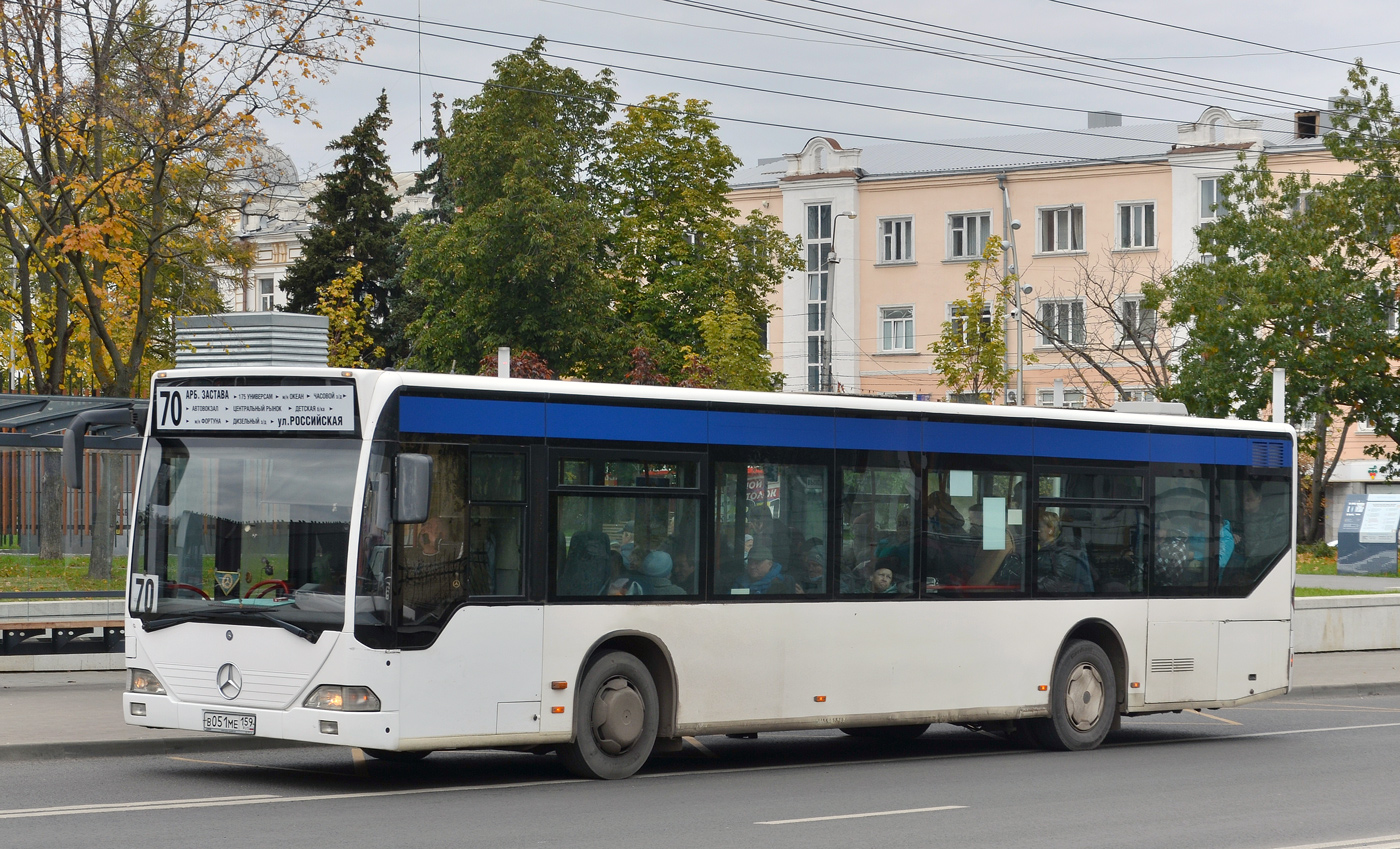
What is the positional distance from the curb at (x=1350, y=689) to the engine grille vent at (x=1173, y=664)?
6040 mm

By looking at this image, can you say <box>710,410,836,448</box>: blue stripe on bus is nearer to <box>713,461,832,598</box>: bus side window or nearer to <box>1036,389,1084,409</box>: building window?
<box>713,461,832,598</box>: bus side window

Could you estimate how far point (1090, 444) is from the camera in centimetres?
1538

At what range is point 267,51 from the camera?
23.9 meters

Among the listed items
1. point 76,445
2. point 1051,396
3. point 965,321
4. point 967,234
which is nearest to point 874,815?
point 76,445

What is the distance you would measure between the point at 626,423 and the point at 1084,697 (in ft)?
18.0

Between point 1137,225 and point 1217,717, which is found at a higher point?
point 1137,225

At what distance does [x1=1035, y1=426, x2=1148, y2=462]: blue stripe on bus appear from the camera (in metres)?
15.1

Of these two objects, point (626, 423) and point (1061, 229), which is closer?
point (626, 423)

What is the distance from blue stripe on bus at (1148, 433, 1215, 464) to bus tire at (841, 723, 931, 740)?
3305 millimetres

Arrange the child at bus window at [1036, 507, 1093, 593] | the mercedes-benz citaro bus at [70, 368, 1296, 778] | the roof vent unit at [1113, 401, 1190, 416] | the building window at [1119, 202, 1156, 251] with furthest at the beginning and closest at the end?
1. the building window at [1119, 202, 1156, 251]
2. the roof vent unit at [1113, 401, 1190, 416]
3. the child at bus window at [1036, 507, 1093, 593]
4. the mercedes-benz citaro bus at [70, 368, 1296, 778]

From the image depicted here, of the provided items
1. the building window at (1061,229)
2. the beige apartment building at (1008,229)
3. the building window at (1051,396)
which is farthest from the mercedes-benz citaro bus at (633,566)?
the building window at (1061,229)

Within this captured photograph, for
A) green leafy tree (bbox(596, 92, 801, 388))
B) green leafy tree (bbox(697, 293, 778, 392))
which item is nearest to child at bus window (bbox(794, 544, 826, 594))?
green leafy tree (bbox(697, 293, 778, 392))

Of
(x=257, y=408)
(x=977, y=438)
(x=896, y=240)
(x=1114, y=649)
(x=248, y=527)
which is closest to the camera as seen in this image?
(x=248, y=527)

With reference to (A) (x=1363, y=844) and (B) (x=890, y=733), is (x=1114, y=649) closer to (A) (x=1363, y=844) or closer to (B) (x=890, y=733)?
(B) (x=890, y=733)
